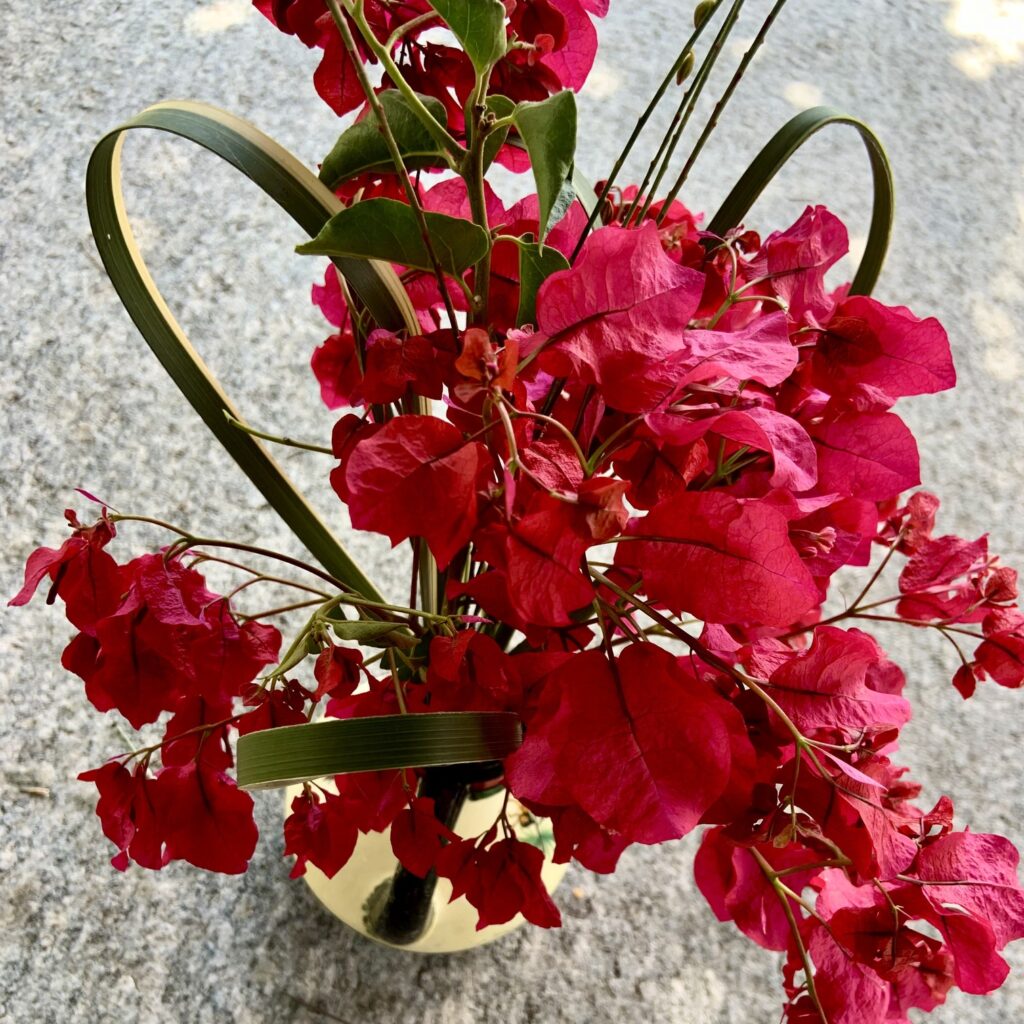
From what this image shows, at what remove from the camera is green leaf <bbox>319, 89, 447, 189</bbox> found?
309mm

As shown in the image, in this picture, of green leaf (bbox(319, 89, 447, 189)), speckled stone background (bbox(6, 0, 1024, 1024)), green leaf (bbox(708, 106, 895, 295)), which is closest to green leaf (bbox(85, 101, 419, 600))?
green leaf (bbox(319, 89, 447, 189))

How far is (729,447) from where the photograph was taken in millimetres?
336

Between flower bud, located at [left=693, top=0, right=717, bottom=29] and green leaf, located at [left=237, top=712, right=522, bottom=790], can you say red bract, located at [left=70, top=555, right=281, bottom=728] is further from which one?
flower bud, located at [left=693, top=0, right=717, bottom=29]

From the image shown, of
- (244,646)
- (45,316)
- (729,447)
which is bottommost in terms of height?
(45,316)

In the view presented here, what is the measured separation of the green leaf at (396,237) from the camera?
0.25 m

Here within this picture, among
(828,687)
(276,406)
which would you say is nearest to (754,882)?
(828,687)

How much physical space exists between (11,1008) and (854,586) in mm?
641

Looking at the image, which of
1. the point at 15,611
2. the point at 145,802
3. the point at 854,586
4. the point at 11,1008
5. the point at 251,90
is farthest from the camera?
→ the point at 251,90

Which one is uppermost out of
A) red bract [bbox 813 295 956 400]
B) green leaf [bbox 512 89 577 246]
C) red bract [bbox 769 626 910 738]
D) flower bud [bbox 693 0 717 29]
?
flower bud [bbox 693 0 717 29]

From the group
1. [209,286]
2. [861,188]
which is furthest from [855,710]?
[861,188]

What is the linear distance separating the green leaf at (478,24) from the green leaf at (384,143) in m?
0.06

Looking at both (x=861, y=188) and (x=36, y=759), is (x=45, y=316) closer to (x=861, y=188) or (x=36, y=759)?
(x=36, y=759)

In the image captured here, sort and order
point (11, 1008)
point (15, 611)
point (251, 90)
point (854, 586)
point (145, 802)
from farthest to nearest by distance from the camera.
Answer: point (251, 90)
point (854, 586)
point (15, 611)
point (11, 1008)
point (145, 802)

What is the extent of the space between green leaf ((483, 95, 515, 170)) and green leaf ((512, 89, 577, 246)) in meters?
0.03
